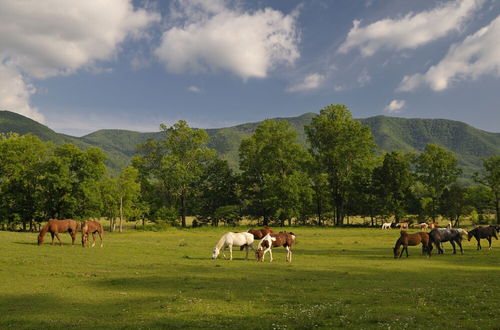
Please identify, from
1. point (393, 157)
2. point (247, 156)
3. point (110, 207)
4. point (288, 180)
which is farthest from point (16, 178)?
point (393, 157)

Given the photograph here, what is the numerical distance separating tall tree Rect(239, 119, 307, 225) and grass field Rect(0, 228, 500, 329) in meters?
43.4

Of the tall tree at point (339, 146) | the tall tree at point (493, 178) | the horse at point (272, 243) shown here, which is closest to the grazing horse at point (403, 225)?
the tall tree at point (339, 146)

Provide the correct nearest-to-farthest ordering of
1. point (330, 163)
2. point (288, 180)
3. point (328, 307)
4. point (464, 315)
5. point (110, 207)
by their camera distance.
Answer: point (464, 315) < point (328, 307) < point (110, 207) < point (288, 180) < point (330, 163)

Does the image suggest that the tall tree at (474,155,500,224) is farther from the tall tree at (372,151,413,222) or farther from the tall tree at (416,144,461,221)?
the tall tree at (372,151,413,222)

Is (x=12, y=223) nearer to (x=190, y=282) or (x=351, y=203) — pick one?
(x=190, y=282)

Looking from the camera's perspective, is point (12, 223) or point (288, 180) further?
point (288, 180)

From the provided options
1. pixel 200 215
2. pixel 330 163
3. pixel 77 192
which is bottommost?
pixel 200 215

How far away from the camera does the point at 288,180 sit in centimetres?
7088

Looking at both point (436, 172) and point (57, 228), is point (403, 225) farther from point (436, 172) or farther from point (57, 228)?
point (57, 228)

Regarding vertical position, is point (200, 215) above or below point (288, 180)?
below

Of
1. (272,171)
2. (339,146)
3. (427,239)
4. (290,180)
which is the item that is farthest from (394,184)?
(427,239)

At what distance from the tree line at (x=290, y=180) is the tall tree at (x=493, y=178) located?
0.68ft

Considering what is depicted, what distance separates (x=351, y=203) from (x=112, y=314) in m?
74.6

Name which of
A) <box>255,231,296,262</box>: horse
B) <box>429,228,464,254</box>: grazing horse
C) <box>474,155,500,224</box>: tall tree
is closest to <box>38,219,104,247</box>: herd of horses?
<box>255,231,296,262</box>: horse
